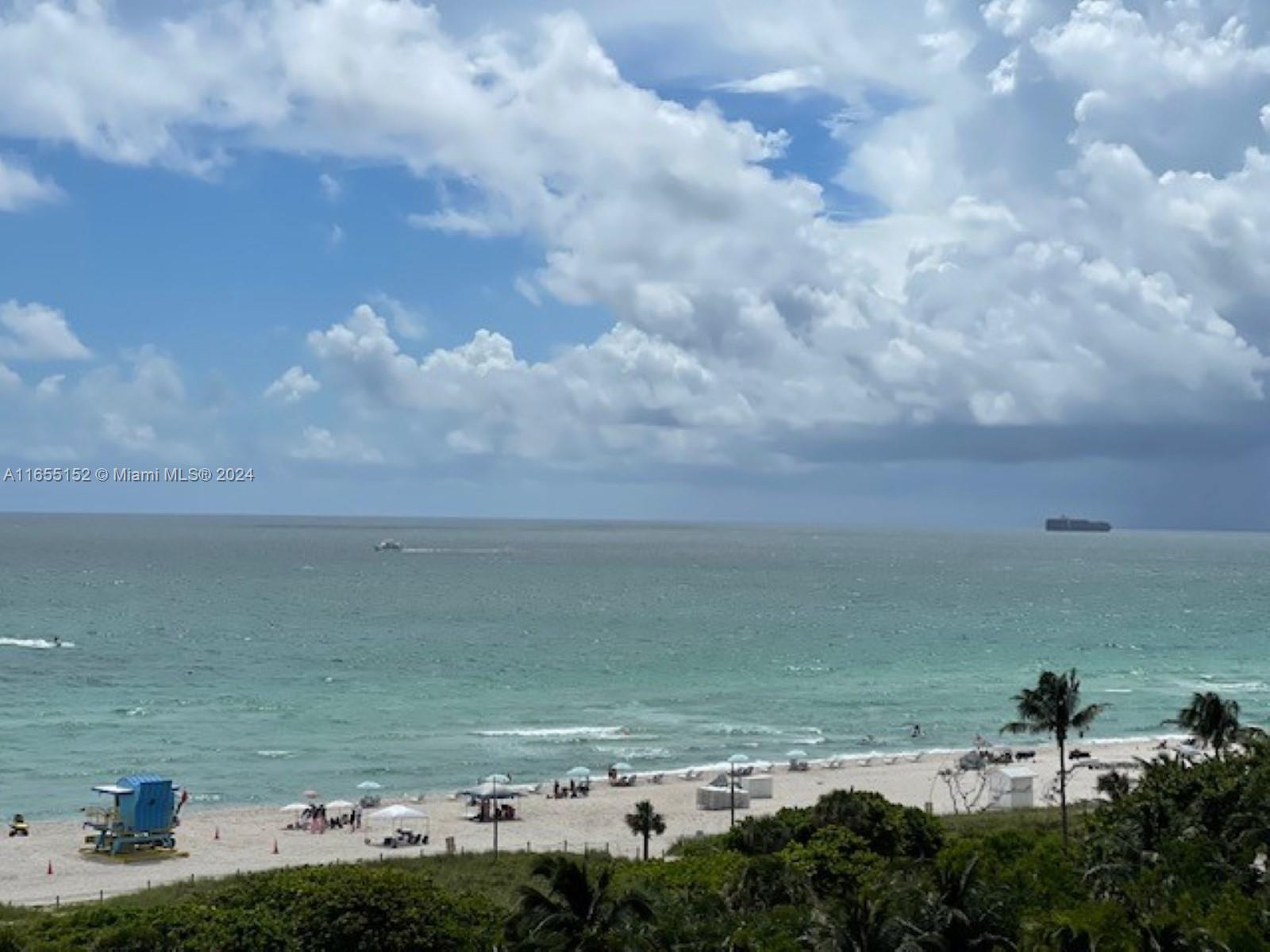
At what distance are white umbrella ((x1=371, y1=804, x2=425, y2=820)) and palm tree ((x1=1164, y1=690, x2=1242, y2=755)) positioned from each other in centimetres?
2850

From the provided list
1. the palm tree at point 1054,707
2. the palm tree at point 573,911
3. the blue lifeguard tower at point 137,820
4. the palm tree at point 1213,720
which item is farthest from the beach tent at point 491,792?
the palm tree at point 573,911

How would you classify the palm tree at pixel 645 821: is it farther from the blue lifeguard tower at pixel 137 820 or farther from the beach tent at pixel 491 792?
the blue lifeguard tower at pixel 137 820

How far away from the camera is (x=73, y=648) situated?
110m

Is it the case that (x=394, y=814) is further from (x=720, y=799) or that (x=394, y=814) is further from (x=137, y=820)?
(x=720, y=799)

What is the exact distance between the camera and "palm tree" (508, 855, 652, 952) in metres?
26.0

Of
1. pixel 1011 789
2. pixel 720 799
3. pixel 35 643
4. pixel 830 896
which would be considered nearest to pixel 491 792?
pixel 720 799

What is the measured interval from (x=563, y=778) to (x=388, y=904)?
116ft

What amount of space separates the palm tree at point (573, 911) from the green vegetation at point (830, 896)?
0.04 m

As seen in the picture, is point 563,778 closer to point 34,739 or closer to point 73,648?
point 34,739

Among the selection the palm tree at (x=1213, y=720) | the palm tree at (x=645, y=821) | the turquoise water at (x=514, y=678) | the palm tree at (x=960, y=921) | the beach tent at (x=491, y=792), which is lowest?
the palm tree at (x=960, y=921)

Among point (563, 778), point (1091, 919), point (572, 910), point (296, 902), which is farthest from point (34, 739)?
point (1091, 919)

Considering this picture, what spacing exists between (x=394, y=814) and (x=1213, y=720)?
29.9m

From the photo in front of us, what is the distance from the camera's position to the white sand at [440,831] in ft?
146

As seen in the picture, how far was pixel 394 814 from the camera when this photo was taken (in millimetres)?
51531
